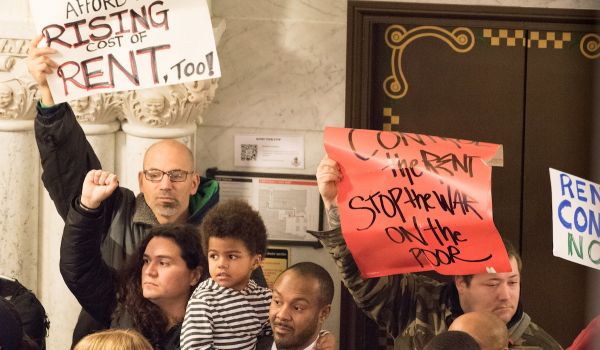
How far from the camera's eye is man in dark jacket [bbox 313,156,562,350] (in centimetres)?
416

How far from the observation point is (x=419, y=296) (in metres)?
4.34

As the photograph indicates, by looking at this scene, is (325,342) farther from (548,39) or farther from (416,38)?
(548,39)

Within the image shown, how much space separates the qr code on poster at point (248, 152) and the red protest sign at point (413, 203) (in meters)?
1.65

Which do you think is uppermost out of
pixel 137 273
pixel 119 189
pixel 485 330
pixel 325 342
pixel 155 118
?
pixel 155 118

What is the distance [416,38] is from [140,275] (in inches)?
94.1

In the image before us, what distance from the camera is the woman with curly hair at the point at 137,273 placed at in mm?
4195

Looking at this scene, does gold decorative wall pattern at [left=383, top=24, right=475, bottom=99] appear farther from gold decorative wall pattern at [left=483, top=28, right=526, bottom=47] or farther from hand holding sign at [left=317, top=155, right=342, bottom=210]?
hand holding sign at [left=317, top=155, right=342, bottom=210]

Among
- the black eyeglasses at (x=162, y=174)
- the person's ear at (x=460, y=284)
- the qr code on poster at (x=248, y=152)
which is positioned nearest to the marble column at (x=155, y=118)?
the qr code on poster at (x=248, y=152)

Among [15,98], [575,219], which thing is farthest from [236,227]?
[15,98]

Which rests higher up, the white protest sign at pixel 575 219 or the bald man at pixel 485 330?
the white protest sign at pixel 575 219

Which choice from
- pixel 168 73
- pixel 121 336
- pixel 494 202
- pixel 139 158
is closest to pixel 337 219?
pixel 168 73

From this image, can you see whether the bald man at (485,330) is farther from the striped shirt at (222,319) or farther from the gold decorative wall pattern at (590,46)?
the gold decorative wall pattern at (590,46)

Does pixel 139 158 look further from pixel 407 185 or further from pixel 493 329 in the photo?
pixel 493 329

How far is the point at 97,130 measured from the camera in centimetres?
558
